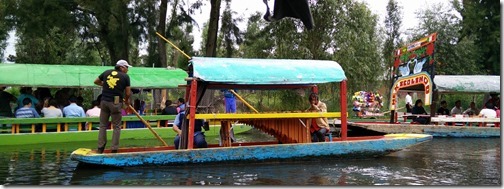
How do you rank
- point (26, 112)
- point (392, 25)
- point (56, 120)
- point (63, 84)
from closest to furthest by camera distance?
point (26, 112) → point (56, 120) → point (63, 84) → point (392, 25)

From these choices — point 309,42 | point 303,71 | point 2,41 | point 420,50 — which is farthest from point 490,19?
point 2,41

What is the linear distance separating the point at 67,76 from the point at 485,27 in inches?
711

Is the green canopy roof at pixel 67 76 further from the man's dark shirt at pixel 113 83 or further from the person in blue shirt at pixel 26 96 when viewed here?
the man's dark shirt at pixel 113 83

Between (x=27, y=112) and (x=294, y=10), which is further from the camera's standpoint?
(x=27, y=112)

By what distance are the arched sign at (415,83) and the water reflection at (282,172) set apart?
4162mm

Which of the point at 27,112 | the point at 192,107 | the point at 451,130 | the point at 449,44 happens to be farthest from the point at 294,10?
the point at 449,44

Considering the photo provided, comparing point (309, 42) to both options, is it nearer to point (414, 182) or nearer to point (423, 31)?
point (423, 31)

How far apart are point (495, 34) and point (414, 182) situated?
1933 cm

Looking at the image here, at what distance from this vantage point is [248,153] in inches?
387

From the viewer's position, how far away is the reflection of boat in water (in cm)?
935

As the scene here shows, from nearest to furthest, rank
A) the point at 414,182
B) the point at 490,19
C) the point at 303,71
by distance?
the point at 414,182, the point at 303,71, the point at 490,19

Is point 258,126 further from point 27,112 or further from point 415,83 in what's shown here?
point 415,83

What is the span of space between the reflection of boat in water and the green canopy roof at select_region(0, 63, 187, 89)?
19.4ft

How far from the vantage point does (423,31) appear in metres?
32.9
